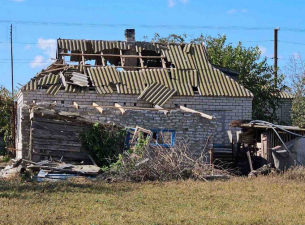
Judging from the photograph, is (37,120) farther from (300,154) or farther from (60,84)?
(300,154)

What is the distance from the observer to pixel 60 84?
21828 millimetres

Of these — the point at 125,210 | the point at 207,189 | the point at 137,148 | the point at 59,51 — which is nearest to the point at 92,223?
the point at 125,210

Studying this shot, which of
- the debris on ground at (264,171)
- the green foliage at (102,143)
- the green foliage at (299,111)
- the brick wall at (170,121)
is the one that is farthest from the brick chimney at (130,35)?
the debris on ground at (264,171)

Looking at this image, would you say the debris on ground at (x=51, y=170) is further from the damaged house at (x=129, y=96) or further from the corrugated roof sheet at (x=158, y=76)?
the corrugated roof sheet at (x=158, y=76)

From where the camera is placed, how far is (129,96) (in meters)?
22.1

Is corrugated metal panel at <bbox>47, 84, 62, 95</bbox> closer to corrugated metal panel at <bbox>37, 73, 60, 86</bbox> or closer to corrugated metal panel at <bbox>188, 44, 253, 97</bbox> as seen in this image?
corrugated metal panel at <bbox>37, 73, 60, 86</bbox>

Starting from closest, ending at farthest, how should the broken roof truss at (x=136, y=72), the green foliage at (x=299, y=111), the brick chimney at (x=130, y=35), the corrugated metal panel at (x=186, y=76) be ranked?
the broken roof truss at (x=136, y=72)
the corrugated metal panel at (x=186, y=76)
the brick chimney at (x=130, y=35)
the green foliage at (x=299, y=111)

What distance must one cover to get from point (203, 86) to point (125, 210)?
1283 cm

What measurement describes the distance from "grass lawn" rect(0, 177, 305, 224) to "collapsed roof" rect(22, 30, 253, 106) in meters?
7.65

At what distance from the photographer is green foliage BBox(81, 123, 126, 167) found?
17469mm

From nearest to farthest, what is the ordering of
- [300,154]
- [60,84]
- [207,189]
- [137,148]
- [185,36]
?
[207,189], [137,148], [300,154], [60,84], [185,36]

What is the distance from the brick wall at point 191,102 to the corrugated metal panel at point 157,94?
1.17ft

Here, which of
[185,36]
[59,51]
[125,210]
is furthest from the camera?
[185,36]

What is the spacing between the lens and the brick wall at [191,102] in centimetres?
2156
